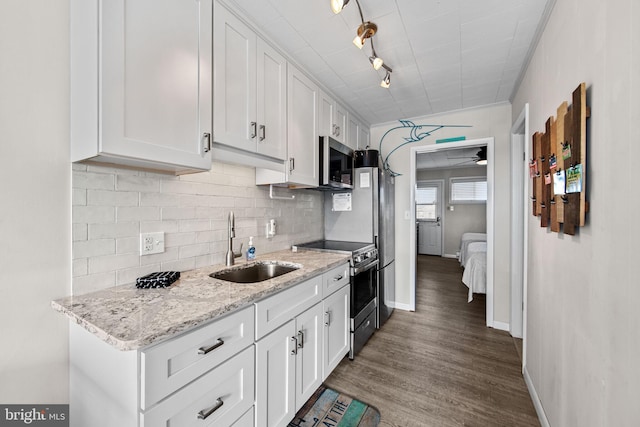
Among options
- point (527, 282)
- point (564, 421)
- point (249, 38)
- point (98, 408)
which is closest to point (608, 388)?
point (564, 421)

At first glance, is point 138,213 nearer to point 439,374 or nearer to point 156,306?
point 156,306

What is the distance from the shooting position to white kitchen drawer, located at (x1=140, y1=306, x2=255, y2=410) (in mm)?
786

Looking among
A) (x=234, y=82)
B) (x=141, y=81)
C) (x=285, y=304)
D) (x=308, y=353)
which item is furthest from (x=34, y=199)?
(x=308, y=353)

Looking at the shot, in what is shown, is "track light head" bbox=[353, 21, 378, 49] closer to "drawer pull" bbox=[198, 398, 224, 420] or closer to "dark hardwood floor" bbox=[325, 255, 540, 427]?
"drawer pull" bbox=[198, 398, 224, 420]

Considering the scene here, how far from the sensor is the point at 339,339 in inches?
79.0

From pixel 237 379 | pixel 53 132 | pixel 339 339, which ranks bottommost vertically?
pixel 339 339

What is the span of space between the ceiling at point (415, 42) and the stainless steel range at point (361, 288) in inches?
60.0

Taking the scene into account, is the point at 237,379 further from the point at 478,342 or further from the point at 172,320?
the point at 478,342

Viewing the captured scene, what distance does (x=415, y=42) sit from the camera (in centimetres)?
178

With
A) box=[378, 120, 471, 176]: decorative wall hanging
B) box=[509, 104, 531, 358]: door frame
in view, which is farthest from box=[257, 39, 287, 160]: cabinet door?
box=[509, 104, 531, 358]: door frame

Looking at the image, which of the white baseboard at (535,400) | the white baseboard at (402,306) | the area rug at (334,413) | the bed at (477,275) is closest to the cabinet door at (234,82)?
the area rug at (334,413)

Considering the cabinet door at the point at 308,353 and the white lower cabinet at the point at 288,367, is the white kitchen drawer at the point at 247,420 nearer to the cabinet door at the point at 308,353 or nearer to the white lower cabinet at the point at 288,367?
the white lower cabinet at the point at 288,367

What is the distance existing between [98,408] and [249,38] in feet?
6.31

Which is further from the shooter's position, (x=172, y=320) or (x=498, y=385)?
(x=498, y=385)
